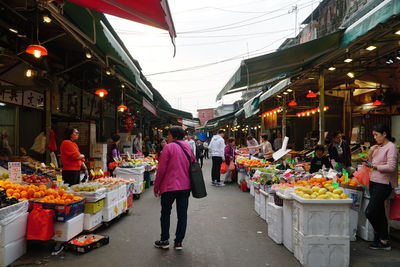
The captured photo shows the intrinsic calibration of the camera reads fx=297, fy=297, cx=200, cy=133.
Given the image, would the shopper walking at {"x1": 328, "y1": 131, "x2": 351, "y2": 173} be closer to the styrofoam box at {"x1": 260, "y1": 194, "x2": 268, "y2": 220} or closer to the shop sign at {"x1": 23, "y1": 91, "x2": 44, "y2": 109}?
the styrofoam box at {"x1": 260, "y1": 194, "x2": 268, "y2": 220}

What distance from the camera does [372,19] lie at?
496 centimetres

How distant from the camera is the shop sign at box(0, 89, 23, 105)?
855 cm

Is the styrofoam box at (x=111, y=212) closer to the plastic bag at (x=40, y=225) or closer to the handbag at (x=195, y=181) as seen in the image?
the plastic bag at (x=40, y=225)

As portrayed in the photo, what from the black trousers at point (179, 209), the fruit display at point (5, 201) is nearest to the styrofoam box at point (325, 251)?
the black trousers at point (179, 209)

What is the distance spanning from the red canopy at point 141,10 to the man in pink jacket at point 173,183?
1.78m

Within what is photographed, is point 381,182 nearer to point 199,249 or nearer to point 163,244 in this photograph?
point 199,249

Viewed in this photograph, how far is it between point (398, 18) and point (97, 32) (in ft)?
17.1

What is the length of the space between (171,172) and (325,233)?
243 cm

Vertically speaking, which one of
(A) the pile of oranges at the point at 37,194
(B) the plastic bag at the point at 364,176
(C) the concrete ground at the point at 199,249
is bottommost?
(C) the concrete ground at the point at 199,249

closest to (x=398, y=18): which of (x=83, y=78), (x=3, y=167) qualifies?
(x=3, y=167)

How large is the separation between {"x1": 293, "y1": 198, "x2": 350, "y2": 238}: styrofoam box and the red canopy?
316 cm

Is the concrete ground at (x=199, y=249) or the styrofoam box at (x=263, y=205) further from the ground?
the styrofoam box at (x=263, y=205)

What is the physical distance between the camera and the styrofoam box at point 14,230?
4.08 m

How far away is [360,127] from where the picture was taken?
633 inches
